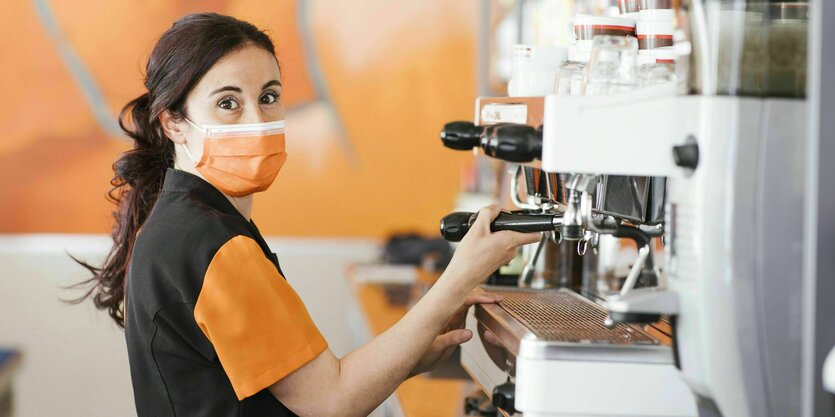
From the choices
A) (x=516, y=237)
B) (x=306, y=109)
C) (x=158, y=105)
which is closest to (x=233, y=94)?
(x=158, y=105)

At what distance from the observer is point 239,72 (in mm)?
1818

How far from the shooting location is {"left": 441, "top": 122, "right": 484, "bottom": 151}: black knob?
1636mm

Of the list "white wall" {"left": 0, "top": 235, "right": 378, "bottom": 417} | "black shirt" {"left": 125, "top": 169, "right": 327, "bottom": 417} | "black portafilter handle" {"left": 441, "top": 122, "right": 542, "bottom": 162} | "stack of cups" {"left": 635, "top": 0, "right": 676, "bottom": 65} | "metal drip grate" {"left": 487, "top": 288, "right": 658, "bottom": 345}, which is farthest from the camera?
"white wall" {"left": 0, "top": 235, "right": 378, "bottom": 417}

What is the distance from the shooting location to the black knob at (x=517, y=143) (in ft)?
4.14

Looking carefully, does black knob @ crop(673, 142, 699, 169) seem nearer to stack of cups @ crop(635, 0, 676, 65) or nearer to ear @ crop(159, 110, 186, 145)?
stack of cups @ crop(635, 0, 676, 65)

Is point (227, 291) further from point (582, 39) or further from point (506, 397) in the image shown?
point (582, 39)

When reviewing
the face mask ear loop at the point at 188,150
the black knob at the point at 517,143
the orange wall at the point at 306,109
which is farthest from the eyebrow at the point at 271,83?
the orange wall at the point at 306,109

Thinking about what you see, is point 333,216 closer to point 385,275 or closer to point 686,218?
point 385,275

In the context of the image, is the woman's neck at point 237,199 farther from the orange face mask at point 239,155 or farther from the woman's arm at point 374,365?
the woman's arm at point 374,365

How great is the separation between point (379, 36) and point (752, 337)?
4299mm

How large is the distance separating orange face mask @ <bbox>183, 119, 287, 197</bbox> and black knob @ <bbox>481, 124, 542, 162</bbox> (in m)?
0.72

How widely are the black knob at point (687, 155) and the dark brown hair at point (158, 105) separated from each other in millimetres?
977

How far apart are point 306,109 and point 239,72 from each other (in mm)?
3375

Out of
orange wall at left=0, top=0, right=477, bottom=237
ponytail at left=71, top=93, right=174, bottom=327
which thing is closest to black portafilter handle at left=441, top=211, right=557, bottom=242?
ponytail at left=71, top=93, right=174, bottom=327
